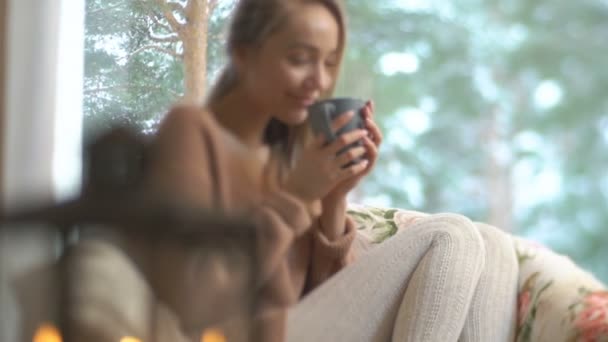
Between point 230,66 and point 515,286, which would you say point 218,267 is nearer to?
point 230,66

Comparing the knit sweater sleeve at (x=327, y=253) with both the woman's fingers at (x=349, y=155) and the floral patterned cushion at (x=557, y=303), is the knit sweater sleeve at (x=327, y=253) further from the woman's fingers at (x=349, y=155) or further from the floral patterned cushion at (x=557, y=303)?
the floral patterned cushion at (x=557, y=303)

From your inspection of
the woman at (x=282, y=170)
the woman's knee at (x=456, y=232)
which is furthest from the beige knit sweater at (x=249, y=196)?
the woman's knee at (x=456, y=232)

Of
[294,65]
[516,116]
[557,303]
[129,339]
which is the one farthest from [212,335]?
[516,116]

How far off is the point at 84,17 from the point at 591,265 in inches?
75.0

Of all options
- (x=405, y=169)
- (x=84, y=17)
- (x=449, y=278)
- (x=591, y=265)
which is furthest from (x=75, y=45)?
(x=591, y=265)

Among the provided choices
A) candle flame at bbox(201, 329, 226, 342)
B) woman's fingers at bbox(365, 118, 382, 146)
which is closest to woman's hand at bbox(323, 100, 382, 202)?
woman's fingers at bbox(365, 118, 382, 146)

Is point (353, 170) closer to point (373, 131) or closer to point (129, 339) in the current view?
point (373, 131)

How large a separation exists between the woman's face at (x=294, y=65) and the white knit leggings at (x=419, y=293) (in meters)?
0.11

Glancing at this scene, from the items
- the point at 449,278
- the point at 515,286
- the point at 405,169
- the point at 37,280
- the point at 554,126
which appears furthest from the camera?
the point at 554,126

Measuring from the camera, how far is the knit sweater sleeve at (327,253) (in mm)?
472

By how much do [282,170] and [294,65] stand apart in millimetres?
59

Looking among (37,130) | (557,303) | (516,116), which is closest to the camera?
(37,130)

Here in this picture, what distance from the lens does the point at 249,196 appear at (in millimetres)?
433

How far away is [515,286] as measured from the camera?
72 cm
